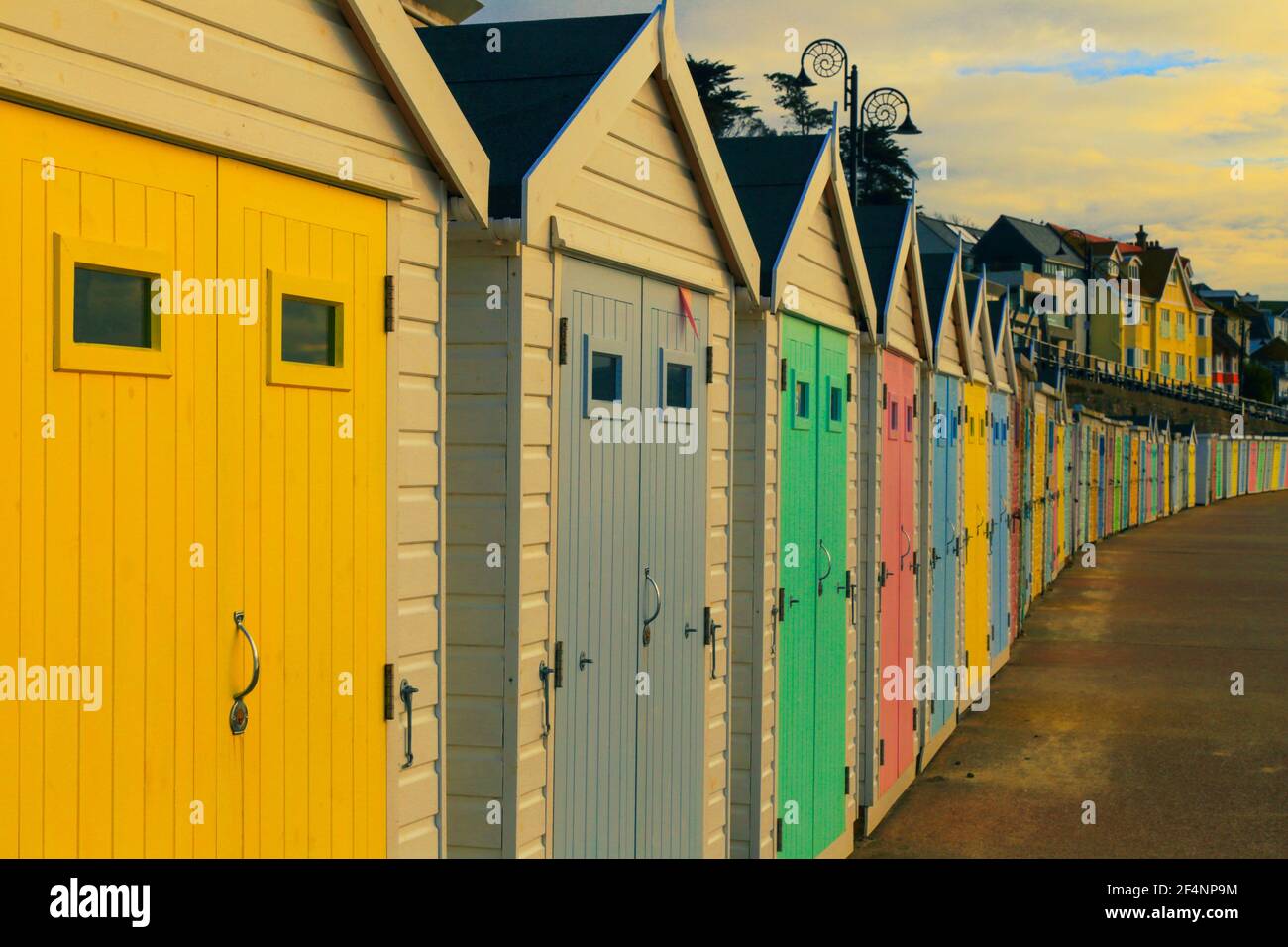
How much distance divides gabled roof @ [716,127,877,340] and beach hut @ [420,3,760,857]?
489mm

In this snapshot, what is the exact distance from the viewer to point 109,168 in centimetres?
304

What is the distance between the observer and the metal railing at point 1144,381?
6762cm

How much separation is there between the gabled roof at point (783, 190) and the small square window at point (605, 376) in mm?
1814

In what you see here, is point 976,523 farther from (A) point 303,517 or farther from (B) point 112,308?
(B) point 112,308

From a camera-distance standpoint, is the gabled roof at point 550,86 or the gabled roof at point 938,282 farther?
the gabled roof at point 938,282

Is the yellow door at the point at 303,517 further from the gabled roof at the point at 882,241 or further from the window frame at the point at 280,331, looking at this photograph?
the gabled roof at the point at 882,241

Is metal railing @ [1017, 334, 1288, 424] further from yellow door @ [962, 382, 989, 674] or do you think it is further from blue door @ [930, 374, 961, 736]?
blue door @ [930, 374, 961, 736]

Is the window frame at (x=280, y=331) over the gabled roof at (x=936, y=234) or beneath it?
beneath

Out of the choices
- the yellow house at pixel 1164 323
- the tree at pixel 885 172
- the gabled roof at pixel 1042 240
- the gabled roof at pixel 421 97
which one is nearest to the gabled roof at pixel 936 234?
the tree at pixel 885 172

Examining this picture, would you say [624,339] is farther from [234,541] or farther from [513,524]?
[234,541]

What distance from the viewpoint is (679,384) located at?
19.5 ft

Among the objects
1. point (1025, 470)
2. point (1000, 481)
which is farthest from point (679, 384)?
point (1025, 470)

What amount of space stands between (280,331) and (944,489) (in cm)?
906

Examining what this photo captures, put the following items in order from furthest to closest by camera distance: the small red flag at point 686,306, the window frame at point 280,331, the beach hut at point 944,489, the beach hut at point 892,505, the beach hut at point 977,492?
the beach hut at point 977,492 → the beach hut at point 944,489 → the beach hut at point 892,505 → the small red flag at point 686,306 → the window frame at point 280,331
